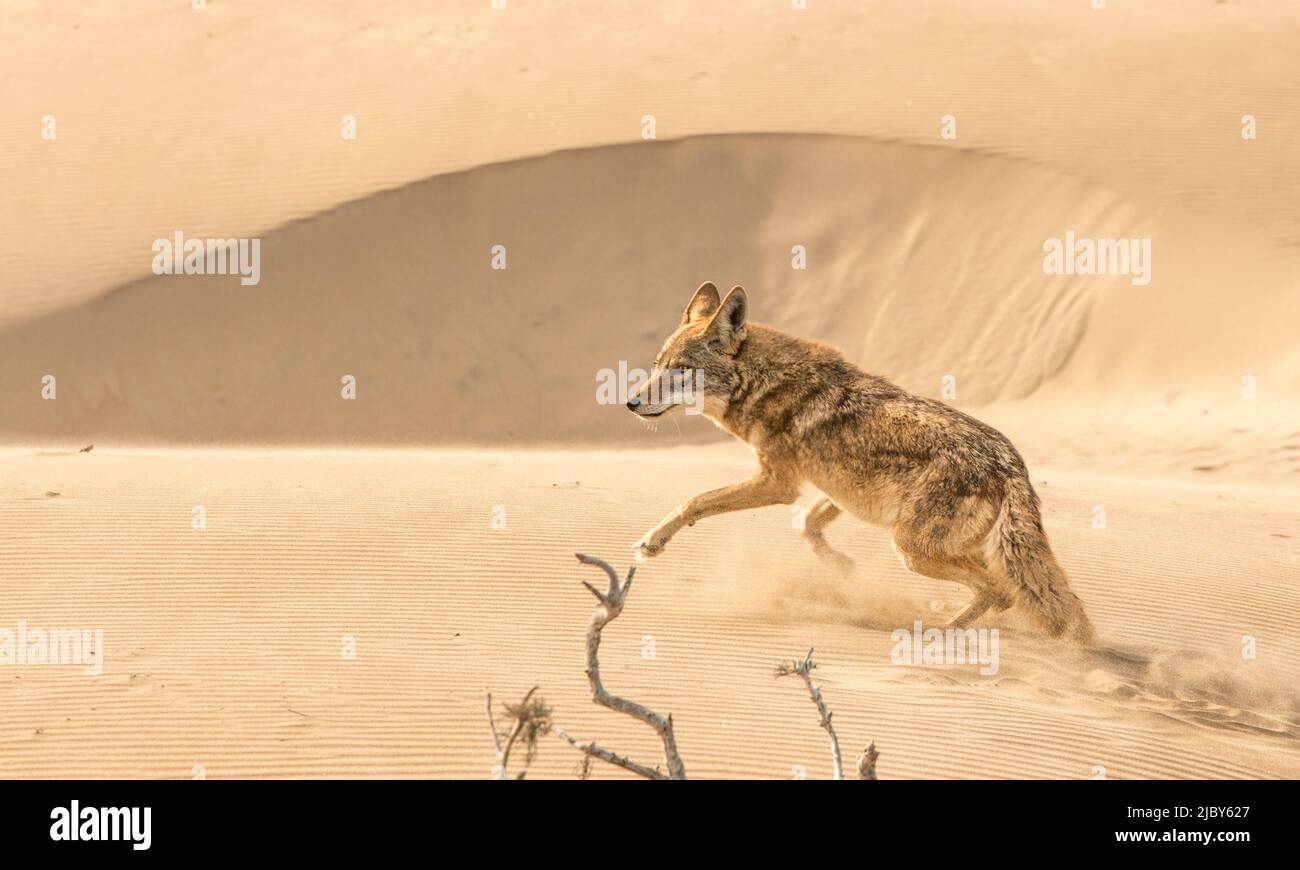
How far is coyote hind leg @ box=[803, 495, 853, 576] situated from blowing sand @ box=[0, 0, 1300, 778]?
1.01 feet

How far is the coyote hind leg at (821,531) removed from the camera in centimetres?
980

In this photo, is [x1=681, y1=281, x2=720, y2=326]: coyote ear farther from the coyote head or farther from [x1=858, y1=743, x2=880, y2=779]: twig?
[x1=858, y1=743, x2=880, y2=779]: twig

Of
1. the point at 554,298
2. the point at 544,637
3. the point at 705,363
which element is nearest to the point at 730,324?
the point at 705,363

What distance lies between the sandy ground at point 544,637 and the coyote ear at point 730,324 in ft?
6.65

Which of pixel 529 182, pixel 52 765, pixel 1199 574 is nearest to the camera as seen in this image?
pixel 52 765

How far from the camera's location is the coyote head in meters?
9.26

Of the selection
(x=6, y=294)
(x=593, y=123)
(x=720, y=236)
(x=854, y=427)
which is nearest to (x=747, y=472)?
(x=854, y=427)

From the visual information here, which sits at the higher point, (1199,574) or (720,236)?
(720,236)

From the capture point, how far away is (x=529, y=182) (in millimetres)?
24781

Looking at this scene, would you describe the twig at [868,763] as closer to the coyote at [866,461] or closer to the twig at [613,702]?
the twig at [613,702]

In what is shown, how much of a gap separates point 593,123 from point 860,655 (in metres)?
18.7

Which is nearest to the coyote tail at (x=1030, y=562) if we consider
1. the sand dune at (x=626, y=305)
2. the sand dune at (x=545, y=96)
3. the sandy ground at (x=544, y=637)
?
the sandy ground at (x=544, y=637)

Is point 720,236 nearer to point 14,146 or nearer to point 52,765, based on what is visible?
point 14,146

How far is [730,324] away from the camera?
9.41 meters
